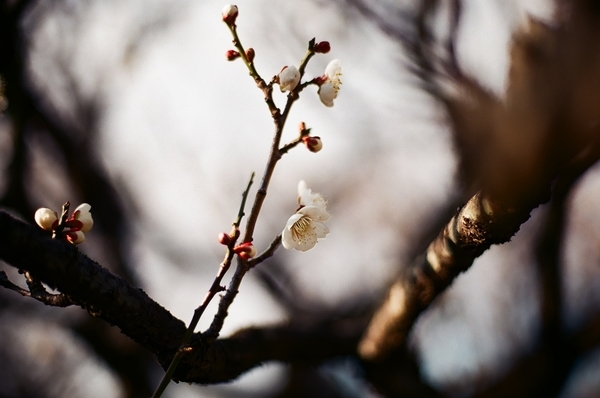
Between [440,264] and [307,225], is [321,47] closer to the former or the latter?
[307,225]

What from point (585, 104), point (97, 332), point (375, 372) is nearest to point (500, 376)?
point (375, 372)

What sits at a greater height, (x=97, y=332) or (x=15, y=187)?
(x=15, y=187)

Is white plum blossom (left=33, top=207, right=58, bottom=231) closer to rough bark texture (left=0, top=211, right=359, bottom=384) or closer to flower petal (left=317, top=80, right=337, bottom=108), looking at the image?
rough bark texture (left=0, top=211, right=359, bottom=384)

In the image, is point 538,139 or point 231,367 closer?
point 538,139

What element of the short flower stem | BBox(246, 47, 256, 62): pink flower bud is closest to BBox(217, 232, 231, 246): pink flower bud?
the short flower stem

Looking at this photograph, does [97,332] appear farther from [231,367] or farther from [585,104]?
[585,104]

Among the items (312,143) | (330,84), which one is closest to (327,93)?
(330,84)
